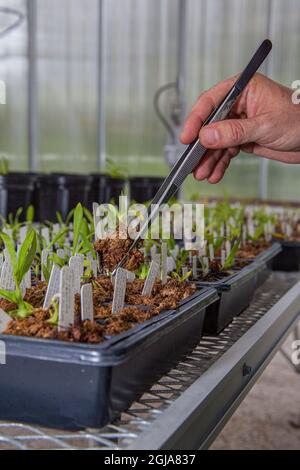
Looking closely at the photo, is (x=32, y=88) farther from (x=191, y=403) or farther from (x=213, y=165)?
(x=191, y=403)

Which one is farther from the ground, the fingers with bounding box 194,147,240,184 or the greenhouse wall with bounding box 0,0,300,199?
the greenhouse wall with bounding box 0,0,300,199

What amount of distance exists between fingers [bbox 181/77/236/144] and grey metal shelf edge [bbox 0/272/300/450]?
334mm

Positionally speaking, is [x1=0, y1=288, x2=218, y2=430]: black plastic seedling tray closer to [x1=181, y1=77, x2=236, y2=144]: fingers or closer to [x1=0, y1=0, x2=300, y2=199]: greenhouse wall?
[x1=181, y1=77, x2=236, y2=144]: fingers

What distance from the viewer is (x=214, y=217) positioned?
1.66 meters

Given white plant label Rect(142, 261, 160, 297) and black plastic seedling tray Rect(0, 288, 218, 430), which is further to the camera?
white plant label Rect(142, 261, 160, 297)

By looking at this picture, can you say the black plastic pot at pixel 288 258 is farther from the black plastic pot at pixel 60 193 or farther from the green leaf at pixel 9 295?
the green leaf at pixel 9 295

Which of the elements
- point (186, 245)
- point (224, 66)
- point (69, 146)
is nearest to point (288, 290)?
point (186, 245)

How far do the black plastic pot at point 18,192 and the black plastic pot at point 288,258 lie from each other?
28.0 inches

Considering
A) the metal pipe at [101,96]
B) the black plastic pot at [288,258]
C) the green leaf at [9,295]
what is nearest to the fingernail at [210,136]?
the green leaf at [9,295]

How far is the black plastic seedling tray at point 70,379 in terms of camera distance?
635 millimetres

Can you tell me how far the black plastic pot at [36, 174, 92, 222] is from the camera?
190 centimetres

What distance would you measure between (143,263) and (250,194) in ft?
12.1

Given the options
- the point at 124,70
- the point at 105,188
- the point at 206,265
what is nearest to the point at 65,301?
the point at 206,265

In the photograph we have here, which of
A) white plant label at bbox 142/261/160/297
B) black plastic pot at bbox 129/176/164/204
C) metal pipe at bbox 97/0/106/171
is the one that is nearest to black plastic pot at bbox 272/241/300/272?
black plastic pot at bbox 129/176/164/204
